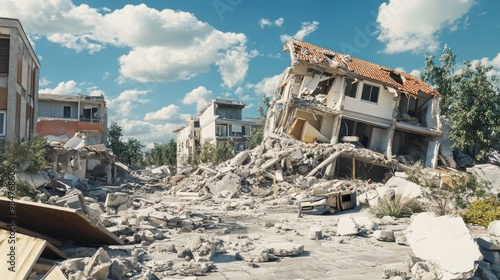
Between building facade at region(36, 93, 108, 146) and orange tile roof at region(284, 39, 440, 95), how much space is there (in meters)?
21.8

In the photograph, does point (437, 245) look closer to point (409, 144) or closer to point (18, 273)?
point (18, 273)

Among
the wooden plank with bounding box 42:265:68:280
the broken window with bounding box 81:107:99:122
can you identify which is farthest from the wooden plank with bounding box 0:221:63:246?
the broken window with bounding box 81:107:99:122

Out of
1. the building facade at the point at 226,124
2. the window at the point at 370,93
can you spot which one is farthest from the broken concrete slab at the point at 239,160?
the building facade at the point at 226,124

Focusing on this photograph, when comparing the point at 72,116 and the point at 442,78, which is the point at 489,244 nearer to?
the point at 442,78

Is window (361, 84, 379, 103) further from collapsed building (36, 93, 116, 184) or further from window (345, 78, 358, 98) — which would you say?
collapsed building (36, 93, 116, 184)

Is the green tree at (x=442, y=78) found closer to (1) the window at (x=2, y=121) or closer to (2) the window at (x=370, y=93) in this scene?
(2) the window at (x=370, y=93)

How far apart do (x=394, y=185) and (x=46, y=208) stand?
12.2 metres

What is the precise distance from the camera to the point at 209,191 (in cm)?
2114

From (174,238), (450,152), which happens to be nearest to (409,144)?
(450,152)

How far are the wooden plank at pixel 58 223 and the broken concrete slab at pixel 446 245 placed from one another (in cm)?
517

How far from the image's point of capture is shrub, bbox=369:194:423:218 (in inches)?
458

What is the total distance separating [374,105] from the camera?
2597cm

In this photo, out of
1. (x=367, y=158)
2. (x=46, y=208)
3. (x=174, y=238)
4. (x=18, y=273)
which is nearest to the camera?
(x=18, y=273)

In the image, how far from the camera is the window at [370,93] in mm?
25906
